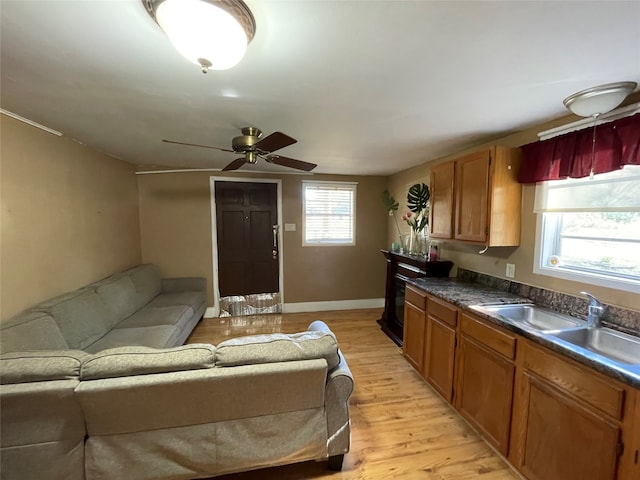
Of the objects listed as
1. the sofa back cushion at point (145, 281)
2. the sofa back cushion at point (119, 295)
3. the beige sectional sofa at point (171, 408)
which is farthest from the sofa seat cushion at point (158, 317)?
the beige sectional sofa at point (171, 408)

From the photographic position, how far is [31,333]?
6.05 ft

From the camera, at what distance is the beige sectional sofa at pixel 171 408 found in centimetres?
130

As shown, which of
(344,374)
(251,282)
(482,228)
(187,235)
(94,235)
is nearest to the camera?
(344,374)

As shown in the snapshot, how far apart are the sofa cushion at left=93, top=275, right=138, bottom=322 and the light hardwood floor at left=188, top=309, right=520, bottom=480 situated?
78.9 inches

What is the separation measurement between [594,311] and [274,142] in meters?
2.35

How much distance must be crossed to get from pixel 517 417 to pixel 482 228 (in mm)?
1352

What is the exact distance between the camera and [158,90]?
1662mm

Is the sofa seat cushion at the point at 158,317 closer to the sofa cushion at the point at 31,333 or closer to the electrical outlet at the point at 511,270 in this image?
the sofa cushion at the point at 31,333

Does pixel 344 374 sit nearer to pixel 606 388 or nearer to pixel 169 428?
pixel 169 428

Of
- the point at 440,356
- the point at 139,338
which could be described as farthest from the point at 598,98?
the point at 139,338

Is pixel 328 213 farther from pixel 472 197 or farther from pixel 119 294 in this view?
pixel 119 294

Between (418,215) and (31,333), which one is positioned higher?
(418,215)

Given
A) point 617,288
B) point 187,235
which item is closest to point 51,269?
point 187,235

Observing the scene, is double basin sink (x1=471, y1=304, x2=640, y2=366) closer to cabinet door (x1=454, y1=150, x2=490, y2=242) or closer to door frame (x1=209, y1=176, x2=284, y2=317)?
cabinet door (x1=454, y1=150, x2=490, y2=242)
